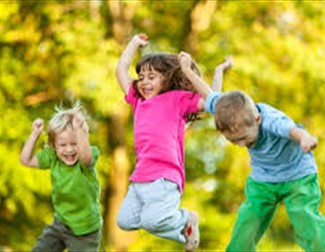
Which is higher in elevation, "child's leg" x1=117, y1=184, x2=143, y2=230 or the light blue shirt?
the light blue shirt

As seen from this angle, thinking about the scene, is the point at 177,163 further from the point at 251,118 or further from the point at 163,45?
the point at 163,45

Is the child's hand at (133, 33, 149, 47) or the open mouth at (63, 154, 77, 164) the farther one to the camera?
the child's hand at (133, 33, 149, 47)

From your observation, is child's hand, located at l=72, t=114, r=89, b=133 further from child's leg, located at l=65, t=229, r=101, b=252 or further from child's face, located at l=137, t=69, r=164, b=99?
child's leg, located at l=65, t=229, r=101, b=252

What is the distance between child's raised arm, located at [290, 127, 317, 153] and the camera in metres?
4.07

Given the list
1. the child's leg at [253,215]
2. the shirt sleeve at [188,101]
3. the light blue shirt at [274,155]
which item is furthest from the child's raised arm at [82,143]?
the child's leg at [253,215]

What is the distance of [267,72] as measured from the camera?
463 inches

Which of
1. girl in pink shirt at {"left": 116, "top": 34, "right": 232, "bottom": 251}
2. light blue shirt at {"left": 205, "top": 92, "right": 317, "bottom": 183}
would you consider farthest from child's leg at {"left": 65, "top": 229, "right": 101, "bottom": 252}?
light blue shirt at {"left": 205, "top": 92, "right": 317, "bottom": 183}

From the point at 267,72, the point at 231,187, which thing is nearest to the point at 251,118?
the point at 267,72

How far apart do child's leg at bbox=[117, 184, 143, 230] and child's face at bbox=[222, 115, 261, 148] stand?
931 millimetres

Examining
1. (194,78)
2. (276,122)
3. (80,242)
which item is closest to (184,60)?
(194,78)

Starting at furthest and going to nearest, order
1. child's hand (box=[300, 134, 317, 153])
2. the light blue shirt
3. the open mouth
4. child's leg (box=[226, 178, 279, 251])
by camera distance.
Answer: the open mouth
child's leg (box=[226, 178, 279, 251])
the light blue shirt
child's hand (box=[300, 134, 317, 153])

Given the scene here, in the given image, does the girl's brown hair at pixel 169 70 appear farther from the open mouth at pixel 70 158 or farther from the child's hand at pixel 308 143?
the child's hand at pixel 308 143

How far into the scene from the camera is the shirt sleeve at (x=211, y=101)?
15.6 feet

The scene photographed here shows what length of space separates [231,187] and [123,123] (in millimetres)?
2181
